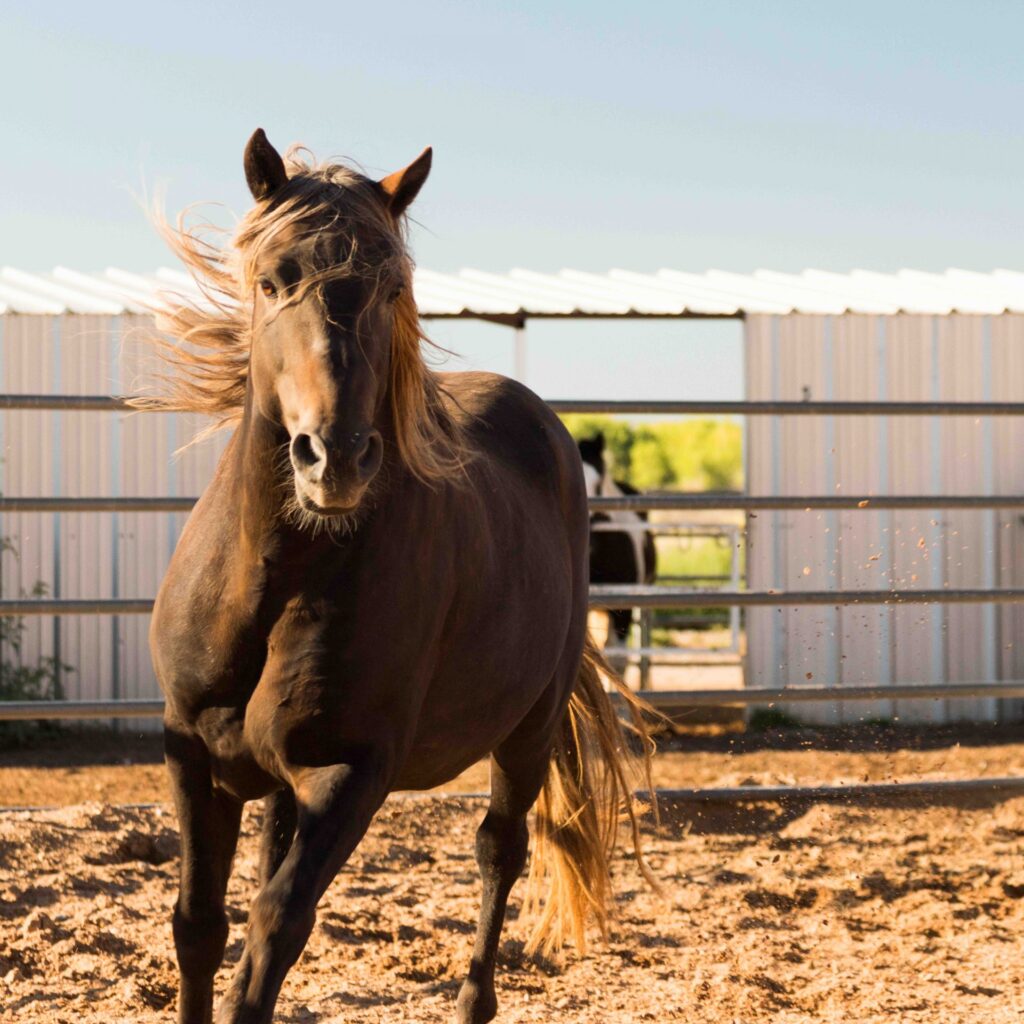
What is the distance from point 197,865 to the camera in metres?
2.50

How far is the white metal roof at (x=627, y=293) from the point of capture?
8.75 meters

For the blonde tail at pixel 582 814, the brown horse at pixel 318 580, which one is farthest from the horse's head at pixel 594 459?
the brown horse at pixel 318 580

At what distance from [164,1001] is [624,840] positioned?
86.0 inches

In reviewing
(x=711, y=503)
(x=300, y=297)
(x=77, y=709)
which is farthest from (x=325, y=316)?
(x=711, y=503)

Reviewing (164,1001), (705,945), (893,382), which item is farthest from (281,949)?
(893,382)

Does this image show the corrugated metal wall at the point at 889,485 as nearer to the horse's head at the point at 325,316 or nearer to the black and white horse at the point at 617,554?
the black and white horse at the point at 617,554

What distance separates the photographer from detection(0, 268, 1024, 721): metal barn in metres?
8.57

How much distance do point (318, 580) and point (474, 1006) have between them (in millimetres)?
1269

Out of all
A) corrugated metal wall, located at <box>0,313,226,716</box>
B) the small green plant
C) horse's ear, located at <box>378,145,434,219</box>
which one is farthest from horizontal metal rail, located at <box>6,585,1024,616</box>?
corrugated metal wall, located at <box>0,313,226,716</box>

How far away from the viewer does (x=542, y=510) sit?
10.9 ft

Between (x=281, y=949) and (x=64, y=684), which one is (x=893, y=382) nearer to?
(x=64, y=684)

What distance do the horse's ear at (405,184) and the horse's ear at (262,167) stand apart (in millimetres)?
201

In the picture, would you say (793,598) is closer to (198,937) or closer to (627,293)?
(198,937)

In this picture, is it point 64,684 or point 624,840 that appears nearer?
point 624,840
